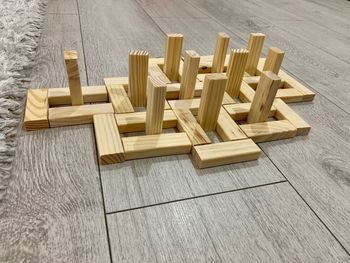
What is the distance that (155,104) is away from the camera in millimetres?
496

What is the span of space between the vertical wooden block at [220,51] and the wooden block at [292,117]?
0.57 feet

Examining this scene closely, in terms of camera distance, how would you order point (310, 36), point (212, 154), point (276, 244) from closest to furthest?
point (276, 244), point (212, 154), point (310, 36)

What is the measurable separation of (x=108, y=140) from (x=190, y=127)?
0.16m

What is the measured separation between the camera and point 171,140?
52cm

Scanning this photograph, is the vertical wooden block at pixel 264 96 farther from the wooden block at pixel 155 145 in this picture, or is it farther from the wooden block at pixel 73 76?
the wooden block at pixel 73 76

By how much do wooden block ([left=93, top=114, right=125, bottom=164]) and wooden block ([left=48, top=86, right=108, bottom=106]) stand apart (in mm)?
92

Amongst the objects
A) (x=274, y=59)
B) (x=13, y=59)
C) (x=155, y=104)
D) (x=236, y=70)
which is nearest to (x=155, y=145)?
(x=155, y=104)

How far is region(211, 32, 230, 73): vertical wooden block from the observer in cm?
68

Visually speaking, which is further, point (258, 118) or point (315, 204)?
point (258, 118)

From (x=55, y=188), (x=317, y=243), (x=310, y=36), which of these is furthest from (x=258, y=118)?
(x=310, y=36)

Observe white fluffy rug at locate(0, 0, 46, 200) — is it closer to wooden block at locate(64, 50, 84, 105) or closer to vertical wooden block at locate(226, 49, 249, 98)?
wooden block at locate(64, 50, 84, 105)

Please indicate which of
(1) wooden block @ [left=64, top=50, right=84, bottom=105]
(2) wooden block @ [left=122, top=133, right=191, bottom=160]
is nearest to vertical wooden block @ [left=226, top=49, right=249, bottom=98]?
(2) wooden block @ [left=122, top=133, right=191, bottom=160]

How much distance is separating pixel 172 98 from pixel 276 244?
378 mm

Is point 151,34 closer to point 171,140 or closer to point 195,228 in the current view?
point 171,140
